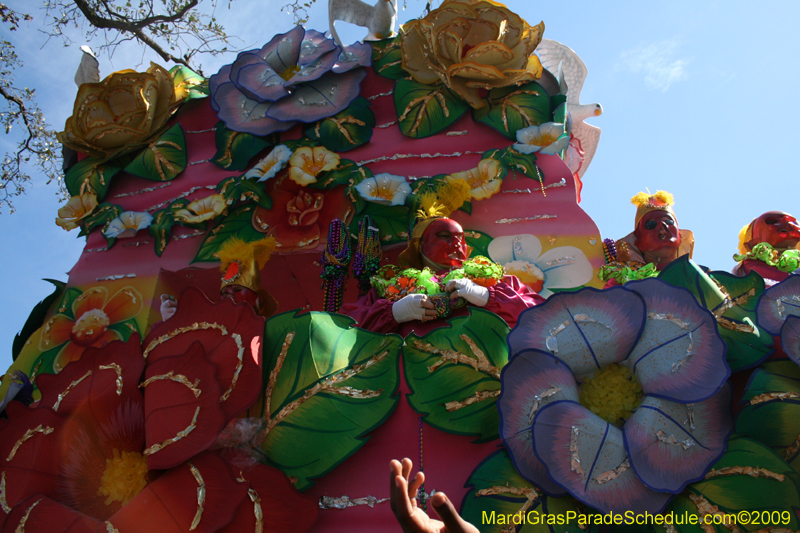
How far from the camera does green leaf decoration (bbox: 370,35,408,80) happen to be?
4934mm

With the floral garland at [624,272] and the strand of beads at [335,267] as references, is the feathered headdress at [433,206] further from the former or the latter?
the floral garland at [624,272]

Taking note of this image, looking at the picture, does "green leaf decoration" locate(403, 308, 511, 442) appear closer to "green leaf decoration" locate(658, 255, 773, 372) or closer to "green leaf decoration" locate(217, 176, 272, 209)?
"green leaf decoration" locate(658, 255, 773, 372)

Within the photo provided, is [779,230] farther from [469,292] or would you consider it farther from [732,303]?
[469,292]

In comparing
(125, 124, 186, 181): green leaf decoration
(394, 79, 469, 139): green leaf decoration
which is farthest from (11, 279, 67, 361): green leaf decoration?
(394, 79, 469, 139): green leaf decoration

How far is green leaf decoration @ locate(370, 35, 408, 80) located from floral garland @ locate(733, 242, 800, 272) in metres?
2.63

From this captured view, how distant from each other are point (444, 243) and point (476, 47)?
1539 millimetres

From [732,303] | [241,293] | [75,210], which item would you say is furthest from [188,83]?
[732,303]

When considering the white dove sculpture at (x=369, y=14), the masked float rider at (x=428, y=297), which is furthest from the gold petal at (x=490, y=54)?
the white dove sculpture at (x=369, y=14)

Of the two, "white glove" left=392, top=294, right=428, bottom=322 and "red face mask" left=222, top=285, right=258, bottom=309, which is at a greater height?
"red face mask" left=222, top=285, right=258, bottom=309

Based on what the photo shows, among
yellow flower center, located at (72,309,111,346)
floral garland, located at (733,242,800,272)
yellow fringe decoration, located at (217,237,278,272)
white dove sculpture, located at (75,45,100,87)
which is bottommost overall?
floral garland, located at (733,242,800,272)

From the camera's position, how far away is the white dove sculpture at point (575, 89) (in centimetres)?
506

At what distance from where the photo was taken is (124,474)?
251 centimetres

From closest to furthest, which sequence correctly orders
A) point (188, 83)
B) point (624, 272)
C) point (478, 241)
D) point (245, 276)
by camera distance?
point (624, 272) < point (245, 276) < point (478, 241) < point (188, 83)

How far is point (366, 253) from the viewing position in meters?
4.15
